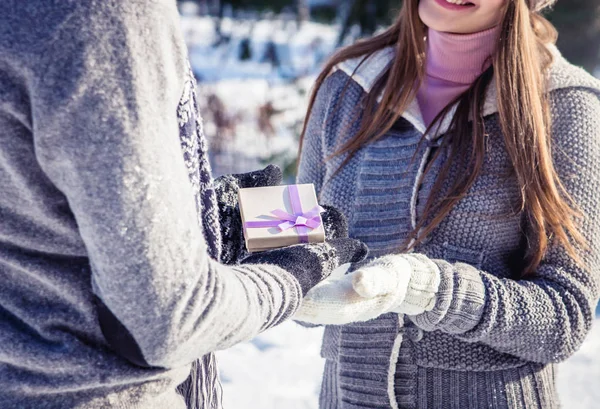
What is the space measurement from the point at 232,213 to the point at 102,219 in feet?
1.79

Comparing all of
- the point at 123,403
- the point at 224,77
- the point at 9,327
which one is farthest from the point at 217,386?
the point at 224,77

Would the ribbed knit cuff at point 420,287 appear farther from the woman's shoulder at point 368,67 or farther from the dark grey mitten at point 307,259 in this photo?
the woman's shoulder at point 368,67

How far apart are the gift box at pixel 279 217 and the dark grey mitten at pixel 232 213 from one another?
2 centimetres

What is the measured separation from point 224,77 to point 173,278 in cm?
827

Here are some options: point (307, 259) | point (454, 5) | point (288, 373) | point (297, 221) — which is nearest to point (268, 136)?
point (288, 373)

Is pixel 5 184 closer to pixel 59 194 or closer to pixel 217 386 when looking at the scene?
pixel 59 194

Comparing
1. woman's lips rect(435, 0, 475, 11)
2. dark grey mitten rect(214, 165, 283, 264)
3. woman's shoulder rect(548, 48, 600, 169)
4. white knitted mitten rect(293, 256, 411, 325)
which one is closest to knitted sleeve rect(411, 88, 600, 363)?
woman's shoulder rect(548, 48, 600, 169)

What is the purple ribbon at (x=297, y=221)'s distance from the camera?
4.24 feet

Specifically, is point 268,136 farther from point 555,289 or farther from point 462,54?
point 555,289

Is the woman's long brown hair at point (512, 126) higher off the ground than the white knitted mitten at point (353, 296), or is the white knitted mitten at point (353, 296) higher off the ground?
the woman's long brown hair at point (512, 126)

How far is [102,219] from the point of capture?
799mm

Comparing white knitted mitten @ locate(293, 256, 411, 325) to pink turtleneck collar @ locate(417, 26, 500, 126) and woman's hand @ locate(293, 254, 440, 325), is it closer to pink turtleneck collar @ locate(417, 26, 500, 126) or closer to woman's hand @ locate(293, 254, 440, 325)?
woman's hand @ locate(293, 254, 440, 325)

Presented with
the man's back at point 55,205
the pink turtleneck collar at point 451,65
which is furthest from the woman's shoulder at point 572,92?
the man's back at point 55,205

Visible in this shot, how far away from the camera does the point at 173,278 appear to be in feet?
2.73
